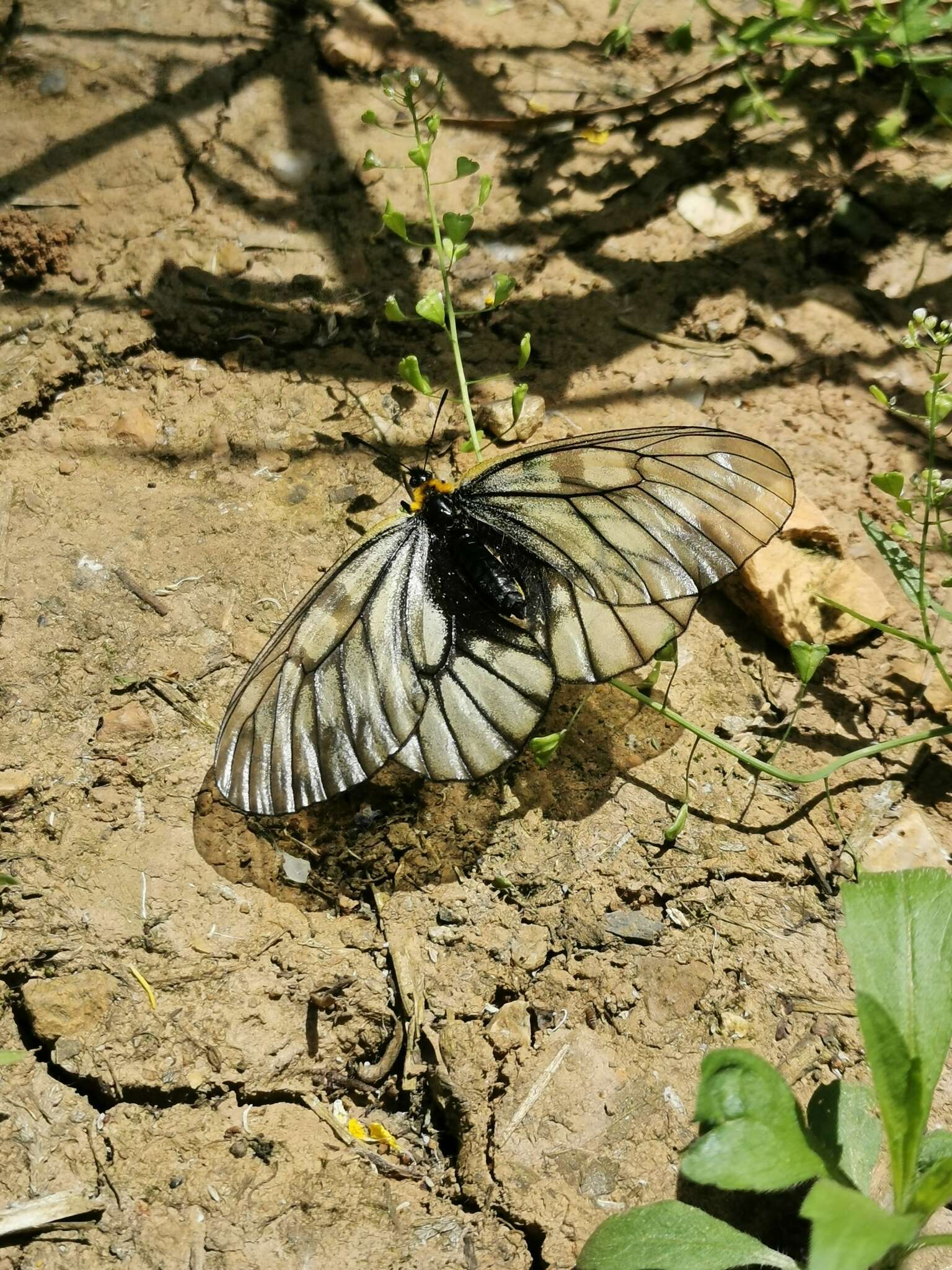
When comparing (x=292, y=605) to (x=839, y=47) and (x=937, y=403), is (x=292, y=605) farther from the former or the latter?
(x=839, y=47)

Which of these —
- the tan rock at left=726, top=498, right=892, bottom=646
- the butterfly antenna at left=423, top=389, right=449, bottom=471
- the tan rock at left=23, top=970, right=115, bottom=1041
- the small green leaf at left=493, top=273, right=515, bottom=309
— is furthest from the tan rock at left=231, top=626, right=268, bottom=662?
the tan rock at left=726, top=498, right=892, bottom=646

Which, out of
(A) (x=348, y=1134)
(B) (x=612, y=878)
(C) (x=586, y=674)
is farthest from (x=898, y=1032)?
(A) (x=348, y=1134)

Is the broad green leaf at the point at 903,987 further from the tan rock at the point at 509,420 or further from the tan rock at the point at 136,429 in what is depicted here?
the tan rock at the point at 136,429

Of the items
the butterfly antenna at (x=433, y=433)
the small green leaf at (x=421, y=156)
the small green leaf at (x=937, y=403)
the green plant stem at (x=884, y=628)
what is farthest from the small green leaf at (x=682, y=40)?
the green plant stem at (x=884, y=628)

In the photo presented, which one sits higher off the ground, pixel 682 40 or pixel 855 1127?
pixel 682 40

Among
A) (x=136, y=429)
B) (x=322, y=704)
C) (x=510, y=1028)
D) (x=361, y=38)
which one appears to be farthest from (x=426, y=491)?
(x=361, y=38)

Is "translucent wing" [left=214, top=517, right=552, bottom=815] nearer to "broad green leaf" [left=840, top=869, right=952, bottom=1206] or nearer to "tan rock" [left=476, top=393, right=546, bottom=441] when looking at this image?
"tan rock" [left=476, top=393, right=546, bottom=441]
